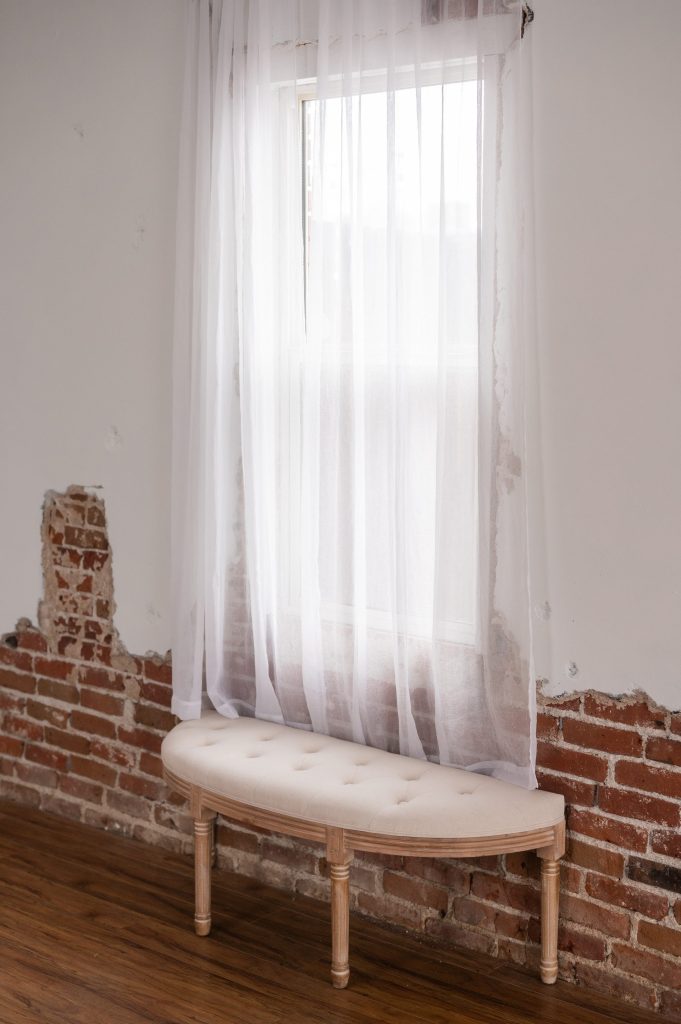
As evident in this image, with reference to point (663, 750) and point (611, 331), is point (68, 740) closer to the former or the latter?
point (663, 750)

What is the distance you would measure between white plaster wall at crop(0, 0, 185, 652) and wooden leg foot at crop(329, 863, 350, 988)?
114cm

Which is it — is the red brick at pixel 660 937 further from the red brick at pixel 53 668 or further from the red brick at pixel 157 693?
the red brick at pixel 53 668

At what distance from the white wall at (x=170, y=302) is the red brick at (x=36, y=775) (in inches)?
21.0

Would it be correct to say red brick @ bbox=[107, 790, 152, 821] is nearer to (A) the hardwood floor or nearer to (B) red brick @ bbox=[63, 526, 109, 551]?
(A) the hardwood floor

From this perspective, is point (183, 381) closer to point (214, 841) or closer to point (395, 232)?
point (395, 232)

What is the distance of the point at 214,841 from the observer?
11.8 ft

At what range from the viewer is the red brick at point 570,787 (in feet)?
9.30

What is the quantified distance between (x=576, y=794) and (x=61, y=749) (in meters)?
2.00

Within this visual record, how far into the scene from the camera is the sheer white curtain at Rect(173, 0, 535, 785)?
2.83m

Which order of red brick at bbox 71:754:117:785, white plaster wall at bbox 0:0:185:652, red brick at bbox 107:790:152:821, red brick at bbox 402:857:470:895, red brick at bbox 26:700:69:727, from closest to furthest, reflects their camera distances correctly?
red brick at bbox 402:857:470:895, white plaster wall at bbox 0:0:185:652, red brick at bbox 107:790:152:821, red brick at bbox 71:754:117:785, red brick at bbox 26:700:69:727

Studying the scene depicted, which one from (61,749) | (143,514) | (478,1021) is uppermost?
(143,514)

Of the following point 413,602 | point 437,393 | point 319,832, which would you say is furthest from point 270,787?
point 437,393

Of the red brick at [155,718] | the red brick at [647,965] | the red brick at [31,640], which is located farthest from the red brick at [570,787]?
the red brick at [31,640]

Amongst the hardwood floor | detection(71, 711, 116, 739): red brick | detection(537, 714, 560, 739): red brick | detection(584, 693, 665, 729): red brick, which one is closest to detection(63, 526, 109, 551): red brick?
detection(71, 711, 116, 739): red brick
